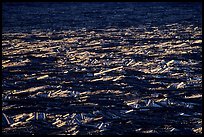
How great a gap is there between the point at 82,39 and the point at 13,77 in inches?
118

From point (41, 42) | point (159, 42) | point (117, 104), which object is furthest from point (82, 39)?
point (117, 104)

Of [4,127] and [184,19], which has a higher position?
[184,19]

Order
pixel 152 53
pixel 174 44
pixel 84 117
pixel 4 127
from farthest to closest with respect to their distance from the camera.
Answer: pixel 174 44 → pixel 152 53 → pixel 84 117 → pixel 4 127

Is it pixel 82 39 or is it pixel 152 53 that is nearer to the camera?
pixel 152 53

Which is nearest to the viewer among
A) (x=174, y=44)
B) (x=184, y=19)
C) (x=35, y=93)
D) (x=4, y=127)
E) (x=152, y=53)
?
(x=4, y=127)

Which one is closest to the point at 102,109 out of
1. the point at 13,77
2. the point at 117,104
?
the point at 117,104

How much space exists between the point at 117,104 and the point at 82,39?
3978 millimetres

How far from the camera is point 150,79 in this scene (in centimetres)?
466

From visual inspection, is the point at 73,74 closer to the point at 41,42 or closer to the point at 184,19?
the point at 41,42

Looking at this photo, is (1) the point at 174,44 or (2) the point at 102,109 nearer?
(2) the point at 102,109

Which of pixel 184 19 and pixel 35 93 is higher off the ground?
pixel 184 19

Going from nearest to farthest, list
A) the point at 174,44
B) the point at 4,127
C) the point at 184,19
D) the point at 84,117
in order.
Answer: the point at 4,127
the point at 84,117
the point at 174,44
the point at 184,19

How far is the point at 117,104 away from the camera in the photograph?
12.4 feet

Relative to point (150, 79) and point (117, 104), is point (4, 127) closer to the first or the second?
point (117, 104)
